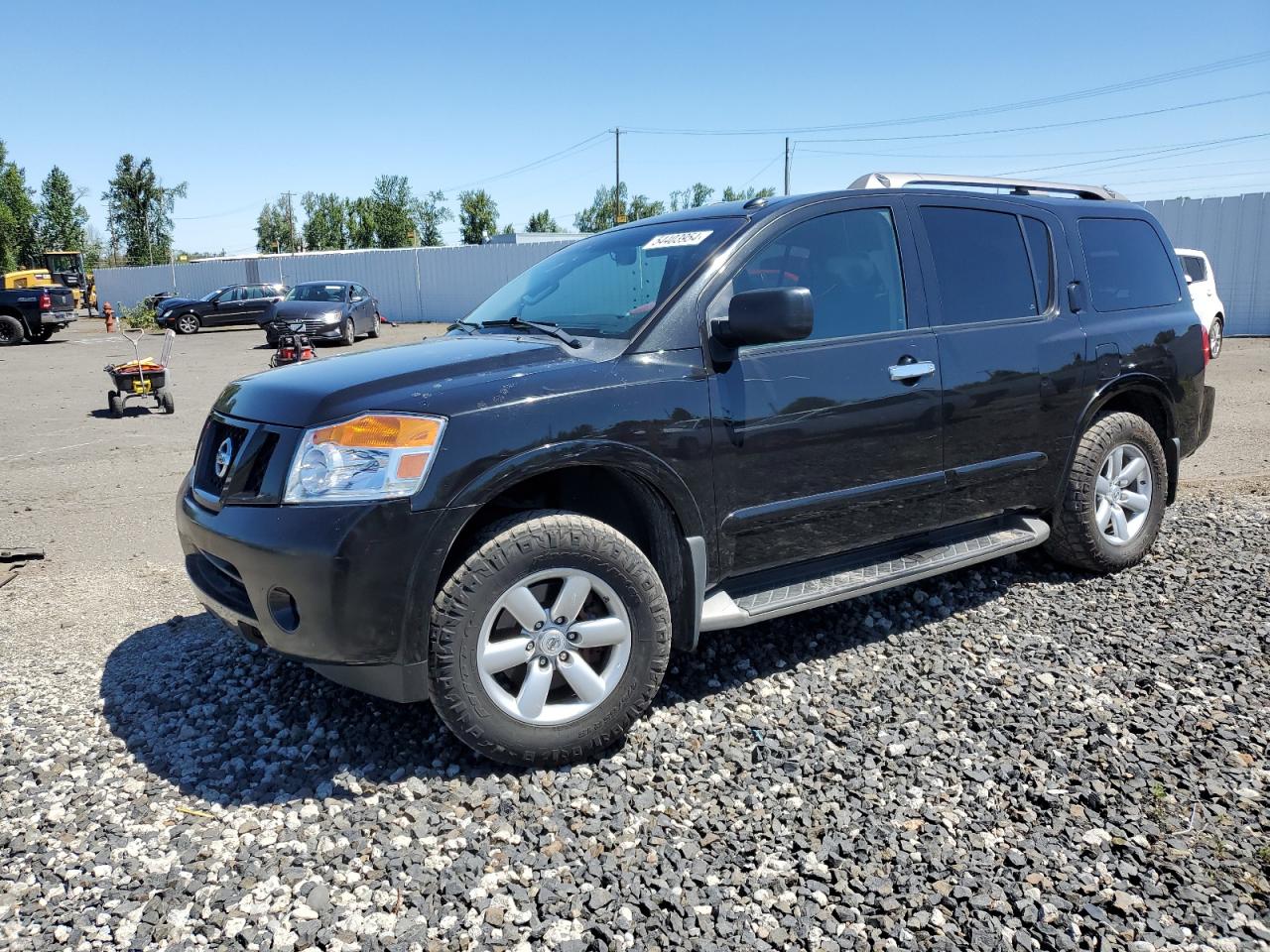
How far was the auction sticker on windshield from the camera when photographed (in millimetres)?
3810

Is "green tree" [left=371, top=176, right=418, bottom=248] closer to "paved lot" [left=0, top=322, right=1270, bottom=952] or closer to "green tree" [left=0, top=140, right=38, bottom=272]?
"green tree" [left=0, top=140, right=38, bottom=272]

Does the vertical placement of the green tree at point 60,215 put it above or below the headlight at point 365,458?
above

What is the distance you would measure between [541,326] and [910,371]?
5.11ft

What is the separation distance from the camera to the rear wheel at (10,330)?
2644 centimetres

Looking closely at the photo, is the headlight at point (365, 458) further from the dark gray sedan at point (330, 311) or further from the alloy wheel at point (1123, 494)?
the dark gray sedan at point (330, 311)

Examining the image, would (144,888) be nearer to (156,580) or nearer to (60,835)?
(60,835)

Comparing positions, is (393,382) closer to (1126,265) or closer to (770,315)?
(770,315)

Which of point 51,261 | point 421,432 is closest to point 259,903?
point 421,432

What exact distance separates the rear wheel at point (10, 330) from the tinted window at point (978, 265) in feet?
96.4

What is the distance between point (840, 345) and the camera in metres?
3.78

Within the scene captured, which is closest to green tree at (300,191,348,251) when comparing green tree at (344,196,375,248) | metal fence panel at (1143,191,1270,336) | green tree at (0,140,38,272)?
green tree at (344,196,375,248)

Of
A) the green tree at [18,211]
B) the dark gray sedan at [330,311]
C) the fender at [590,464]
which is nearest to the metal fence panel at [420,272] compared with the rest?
the dark gray sedan at [330,311]

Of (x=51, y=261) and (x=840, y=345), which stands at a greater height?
(x=51, y=261)

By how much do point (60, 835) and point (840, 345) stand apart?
3.18m
